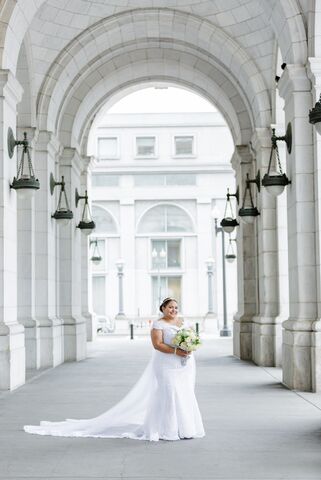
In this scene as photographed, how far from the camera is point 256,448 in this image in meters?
9.02

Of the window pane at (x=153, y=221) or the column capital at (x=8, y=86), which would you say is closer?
the column capital at (x=8, y=86)

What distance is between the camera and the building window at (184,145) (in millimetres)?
58438

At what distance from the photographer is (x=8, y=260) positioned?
585 inches

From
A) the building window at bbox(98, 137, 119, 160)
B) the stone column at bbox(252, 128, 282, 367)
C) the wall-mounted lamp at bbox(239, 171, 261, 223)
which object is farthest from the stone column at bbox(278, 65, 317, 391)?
the building window at bbox(98, 137, 119, 160)

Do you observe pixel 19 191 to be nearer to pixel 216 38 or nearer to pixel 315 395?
pixel 315 395

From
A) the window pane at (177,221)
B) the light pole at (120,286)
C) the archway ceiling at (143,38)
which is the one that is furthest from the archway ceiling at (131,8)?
the window pane at (177,221)

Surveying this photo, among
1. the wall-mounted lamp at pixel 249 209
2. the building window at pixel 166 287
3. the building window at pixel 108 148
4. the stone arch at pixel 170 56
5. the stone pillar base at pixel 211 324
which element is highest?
the building window at pixel 108 148

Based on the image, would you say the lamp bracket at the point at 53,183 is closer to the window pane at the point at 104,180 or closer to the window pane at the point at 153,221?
the window pane at the point at 153,221

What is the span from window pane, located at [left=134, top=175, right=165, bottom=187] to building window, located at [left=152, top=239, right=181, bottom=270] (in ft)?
12.8

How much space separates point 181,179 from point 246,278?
1396 inches

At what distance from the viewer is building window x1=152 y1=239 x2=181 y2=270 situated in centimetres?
5662

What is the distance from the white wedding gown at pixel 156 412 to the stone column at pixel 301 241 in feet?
14.5

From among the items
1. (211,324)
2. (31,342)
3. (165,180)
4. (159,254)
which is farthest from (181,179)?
(31,342)

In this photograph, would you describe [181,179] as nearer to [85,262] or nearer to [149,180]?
[149,180]
